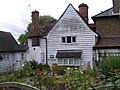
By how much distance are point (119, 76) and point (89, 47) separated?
21.4 meters

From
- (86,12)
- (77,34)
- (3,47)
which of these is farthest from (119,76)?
(3,47)

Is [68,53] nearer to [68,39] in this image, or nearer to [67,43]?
[67,43]

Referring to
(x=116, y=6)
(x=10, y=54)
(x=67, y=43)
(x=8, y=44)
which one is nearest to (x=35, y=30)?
(x=67, y=43)

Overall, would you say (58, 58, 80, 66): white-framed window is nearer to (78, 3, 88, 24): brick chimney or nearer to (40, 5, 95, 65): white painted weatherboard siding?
(40, 5, 95, 65): white painted weatherboard siding

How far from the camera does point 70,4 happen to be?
99.3 feet

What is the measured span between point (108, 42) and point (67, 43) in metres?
5.19

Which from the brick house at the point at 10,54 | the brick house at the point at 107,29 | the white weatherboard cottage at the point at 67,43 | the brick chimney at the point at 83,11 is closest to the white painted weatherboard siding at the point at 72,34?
the white weatherboard cottage at the point at 67,43

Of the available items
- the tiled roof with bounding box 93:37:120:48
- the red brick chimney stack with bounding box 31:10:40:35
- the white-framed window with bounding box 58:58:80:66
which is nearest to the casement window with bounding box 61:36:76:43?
the white-framed window with bounding box 58:58:80:66

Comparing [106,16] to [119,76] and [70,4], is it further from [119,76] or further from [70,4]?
[119,76]

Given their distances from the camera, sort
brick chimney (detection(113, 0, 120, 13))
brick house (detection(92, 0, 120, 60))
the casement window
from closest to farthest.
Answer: brick house (detection(92, 0, 120, 60)), the casement window, brick chimney (detection(113, 0, 120, 13))

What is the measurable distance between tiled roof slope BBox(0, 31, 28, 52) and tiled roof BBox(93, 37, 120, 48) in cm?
1572

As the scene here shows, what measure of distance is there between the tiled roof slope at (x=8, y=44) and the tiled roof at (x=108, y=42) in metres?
15.7

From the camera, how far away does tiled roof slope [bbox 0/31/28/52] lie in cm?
4128

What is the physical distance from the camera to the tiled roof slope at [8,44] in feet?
135
